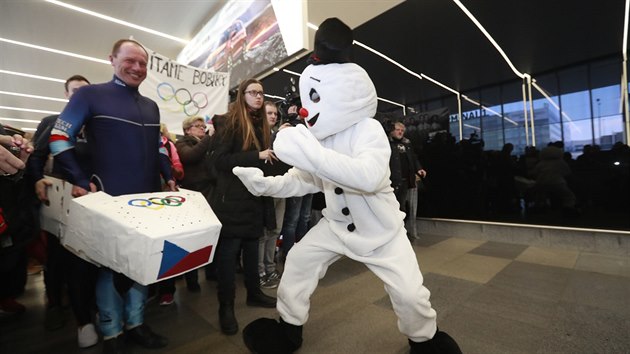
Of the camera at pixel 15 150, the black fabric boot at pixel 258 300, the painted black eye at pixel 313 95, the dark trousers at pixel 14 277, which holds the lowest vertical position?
the black fabric boot at pixel 258 300

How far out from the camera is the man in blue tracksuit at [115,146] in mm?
1277

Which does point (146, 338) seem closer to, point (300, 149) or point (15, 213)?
point (15, 213)

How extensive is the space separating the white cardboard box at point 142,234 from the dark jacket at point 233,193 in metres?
0.45

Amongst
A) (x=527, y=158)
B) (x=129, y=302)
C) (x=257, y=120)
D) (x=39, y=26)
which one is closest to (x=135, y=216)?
Result: (x=129, y=302)

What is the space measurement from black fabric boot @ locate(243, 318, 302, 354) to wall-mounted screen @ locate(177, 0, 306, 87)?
2.14 metres

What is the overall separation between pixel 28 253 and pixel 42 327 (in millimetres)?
860

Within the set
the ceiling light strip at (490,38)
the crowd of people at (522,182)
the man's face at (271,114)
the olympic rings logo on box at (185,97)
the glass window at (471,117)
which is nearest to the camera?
the man's face at (271,114)

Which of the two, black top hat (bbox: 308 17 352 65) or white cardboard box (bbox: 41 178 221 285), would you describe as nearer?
white cardboard box (bbox: 41 178 221 285)

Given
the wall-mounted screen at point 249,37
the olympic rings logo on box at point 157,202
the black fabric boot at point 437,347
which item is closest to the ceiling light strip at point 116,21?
the wall-mounted screen at point 249,37

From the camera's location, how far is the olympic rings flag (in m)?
2.89

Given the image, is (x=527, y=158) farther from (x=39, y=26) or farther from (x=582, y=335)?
(x=39, y=26)

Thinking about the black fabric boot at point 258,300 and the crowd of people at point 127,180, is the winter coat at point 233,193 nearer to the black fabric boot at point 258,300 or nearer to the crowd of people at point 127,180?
the crowd of people at point 127,180

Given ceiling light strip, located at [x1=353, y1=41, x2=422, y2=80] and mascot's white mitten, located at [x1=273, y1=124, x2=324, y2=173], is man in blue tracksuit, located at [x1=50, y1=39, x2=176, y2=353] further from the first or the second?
ceiling light strip, located at [x1=353, y1=41, x2=422, y2=80]

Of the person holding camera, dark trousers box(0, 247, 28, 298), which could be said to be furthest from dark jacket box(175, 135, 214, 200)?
the person holding camera
